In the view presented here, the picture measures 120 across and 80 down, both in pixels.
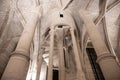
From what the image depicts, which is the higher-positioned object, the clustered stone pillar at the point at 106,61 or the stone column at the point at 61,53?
the stone column at the point at 61,53

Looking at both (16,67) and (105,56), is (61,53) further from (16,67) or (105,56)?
(16,67)

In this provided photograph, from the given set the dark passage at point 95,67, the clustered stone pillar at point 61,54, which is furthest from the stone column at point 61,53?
the dark passage at point 95,67

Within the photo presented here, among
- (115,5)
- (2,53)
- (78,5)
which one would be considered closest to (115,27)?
(115,5)

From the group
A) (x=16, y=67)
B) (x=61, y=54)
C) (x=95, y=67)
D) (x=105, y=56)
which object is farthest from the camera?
(x=95, y=67)

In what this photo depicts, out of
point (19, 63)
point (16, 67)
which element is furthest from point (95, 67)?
point (16, 67)

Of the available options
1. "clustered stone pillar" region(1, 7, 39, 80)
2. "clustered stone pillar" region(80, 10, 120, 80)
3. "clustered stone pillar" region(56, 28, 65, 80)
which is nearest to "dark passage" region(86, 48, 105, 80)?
"clustered stone pillar" region(56, 28, 65, 80)

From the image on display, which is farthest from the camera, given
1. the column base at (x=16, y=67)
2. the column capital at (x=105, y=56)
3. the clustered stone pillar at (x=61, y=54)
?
the clustered stone pillar at (x=61, y=54)

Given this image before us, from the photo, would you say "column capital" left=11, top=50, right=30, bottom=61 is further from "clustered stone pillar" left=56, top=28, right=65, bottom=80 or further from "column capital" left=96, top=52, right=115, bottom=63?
"clustered stone pillar" left=56, top=28, right=65, bottom=80

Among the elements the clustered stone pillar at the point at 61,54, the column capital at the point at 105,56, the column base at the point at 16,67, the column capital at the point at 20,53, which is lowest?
the column base at the point at 16,67

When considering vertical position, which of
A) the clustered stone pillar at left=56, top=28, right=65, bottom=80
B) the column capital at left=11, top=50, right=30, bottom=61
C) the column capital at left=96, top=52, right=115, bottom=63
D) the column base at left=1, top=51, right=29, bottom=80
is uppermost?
the clustered stone pillar at left=56, top=28, right=65, bottom=80

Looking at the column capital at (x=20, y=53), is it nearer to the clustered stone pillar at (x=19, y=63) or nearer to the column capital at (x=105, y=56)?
the clustered stone pillar at (x=19, y=63)

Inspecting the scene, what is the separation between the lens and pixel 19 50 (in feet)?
15.3

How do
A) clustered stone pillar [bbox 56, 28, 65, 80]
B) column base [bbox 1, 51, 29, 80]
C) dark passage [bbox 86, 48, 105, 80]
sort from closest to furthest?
column base [bbox 1, 51, 29, 80], clustered stone pillar [bbox 56, 28, 65, 80], dark passage [bbox 86, 48, 105, 80]

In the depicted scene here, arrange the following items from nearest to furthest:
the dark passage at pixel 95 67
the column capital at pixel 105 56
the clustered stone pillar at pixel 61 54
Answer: the column capital at pixel 105 56 → the clustered stone pillar at pixel 61 54 → the dark passage at pixel 95 67
